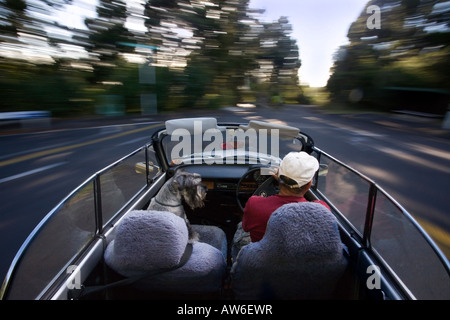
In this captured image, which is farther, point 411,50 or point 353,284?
point 411,50

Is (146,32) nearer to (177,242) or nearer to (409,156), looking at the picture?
(409,156)

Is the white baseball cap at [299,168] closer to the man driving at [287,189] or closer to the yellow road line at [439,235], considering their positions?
the man driving at [287,189]

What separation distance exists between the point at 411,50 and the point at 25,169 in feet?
80.7

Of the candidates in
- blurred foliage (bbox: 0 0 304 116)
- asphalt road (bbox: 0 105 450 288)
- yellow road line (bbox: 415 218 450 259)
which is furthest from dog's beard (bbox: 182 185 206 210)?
blurred foliage (bbox: 0 0 304 116)

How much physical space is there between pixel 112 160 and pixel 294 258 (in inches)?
267

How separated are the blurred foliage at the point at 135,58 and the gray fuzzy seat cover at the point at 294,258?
14868mm

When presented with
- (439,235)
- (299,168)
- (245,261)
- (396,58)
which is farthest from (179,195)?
(396,58)

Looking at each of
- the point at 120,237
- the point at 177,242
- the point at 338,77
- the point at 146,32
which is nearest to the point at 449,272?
the point at 177,242

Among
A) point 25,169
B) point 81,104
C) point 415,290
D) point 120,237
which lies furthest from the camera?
point 81,104

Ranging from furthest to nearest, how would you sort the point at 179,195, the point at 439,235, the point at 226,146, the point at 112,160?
the point at 112,160, the point at 226,146, the point at 439,235, the point at 179,195

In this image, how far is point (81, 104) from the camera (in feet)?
54.4

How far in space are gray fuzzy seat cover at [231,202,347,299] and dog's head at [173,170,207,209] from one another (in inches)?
59.2

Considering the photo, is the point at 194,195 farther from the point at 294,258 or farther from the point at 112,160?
the point at 112,160

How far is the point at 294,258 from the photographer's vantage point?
5.54 ft
